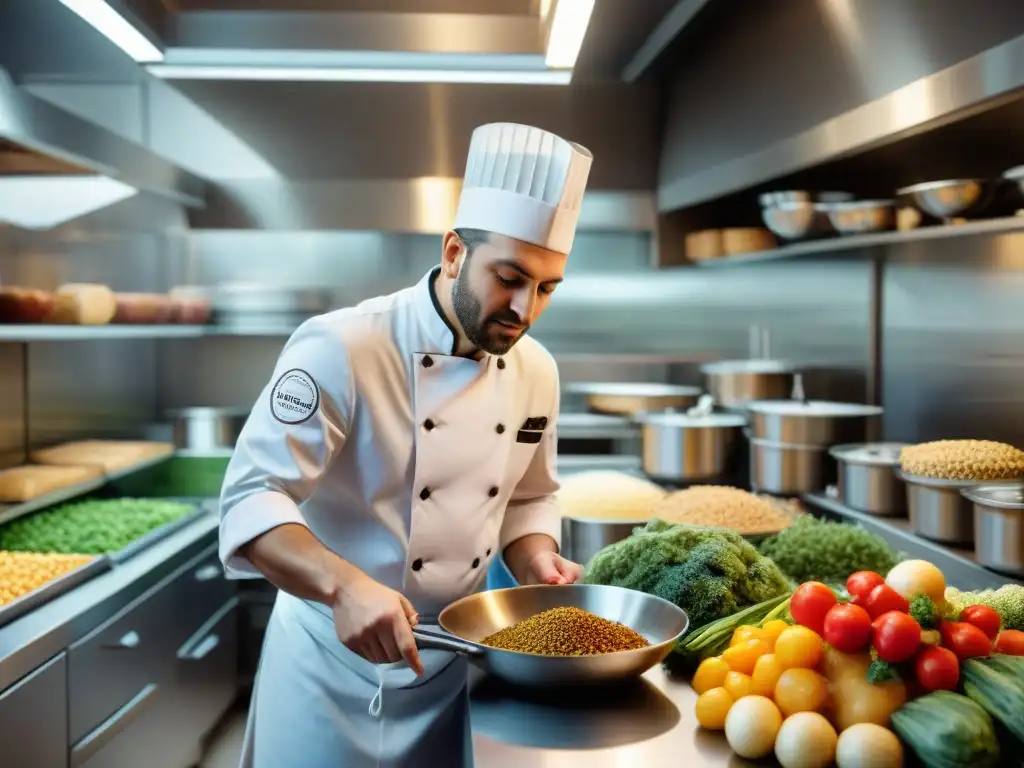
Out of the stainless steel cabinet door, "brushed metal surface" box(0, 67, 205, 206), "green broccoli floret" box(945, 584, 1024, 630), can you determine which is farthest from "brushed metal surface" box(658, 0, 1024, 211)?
the stainless steel cabinet door

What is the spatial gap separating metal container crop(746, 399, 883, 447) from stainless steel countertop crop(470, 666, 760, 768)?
1.64m

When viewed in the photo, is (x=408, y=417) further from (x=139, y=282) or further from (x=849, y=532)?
(x=139, y=282)

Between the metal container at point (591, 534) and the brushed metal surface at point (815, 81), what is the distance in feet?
3.53

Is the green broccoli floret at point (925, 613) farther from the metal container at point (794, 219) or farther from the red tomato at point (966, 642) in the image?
the metal container at point (794, 219)

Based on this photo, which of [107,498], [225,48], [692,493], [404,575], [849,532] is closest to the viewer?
[404,575]

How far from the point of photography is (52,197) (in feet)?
10.0

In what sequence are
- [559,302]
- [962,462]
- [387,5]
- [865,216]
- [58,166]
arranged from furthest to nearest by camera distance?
[559,302], [387,5], [58,166], [865,216], [962,462]

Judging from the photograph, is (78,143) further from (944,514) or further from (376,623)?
(944,514)

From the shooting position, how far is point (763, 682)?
A: 1274 mm

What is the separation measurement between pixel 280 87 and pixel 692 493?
2.80m

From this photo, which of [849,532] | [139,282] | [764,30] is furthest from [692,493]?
[139,282]

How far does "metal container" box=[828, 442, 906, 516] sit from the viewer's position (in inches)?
101

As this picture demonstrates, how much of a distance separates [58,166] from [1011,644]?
2762mm

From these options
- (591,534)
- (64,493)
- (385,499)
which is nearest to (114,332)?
(64,493)
